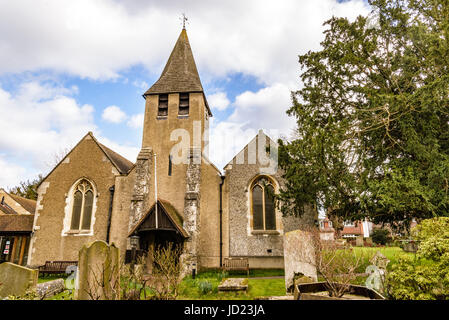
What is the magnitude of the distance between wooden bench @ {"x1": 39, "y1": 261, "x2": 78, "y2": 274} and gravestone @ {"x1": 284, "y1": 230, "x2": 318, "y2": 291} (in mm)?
11075

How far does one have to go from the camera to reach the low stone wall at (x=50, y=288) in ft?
27.2

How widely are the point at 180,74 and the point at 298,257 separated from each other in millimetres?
14572

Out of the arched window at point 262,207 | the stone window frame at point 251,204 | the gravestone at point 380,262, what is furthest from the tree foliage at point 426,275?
the arched window at point 262,207

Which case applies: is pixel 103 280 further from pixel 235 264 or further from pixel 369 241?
pixel 369 241

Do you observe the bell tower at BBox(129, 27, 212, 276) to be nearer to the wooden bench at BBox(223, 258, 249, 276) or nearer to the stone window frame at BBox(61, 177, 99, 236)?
the wooden bench at BBox(223, 258, 249, 276)

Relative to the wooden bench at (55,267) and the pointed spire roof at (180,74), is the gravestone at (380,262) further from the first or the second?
the wooden bench at (55,267)

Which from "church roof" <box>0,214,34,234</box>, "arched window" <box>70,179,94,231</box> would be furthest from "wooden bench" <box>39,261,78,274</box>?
"church roof" <box>0,214,34,234</box>

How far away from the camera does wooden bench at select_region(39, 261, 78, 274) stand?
13.8 m

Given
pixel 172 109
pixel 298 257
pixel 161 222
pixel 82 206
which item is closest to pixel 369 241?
pixel 172 109

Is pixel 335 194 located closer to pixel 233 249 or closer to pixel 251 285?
pixel 251 285

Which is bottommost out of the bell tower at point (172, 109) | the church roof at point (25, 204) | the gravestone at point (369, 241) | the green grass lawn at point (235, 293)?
the green grass lawn at point (235, 293)

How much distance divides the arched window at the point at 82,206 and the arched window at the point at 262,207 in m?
9.36

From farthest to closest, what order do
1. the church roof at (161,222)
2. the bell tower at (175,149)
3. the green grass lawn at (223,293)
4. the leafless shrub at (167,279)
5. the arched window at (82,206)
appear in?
the arched window at (82,206) → the bell tower at (175,149) → the church roof at (161,222) → the green grass lawn at (223,293) → the leafless shrub at (167,279)
